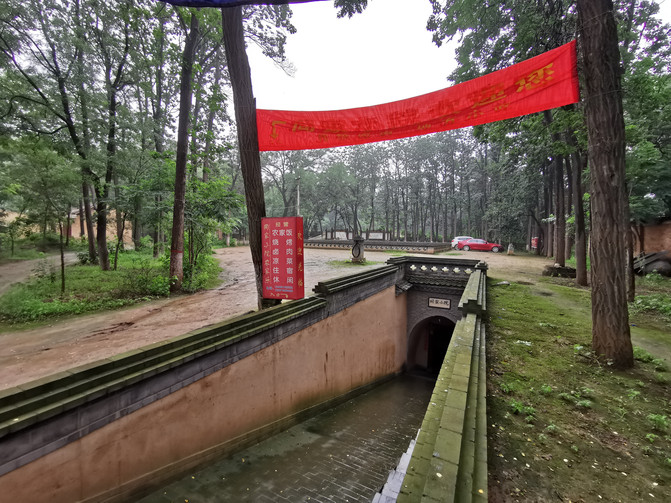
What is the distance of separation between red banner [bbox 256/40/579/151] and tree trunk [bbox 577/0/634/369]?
1.58 ft

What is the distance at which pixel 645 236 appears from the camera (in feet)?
43.4

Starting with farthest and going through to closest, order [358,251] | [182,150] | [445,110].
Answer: [358,251] < [182,150] < [445,110]

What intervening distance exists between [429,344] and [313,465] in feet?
30.2

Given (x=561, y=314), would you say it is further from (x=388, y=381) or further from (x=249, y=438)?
(x=249, y=438)

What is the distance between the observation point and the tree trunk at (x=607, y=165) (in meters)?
3.53

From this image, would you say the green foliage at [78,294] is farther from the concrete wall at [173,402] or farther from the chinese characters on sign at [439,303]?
the chinese characters on sign at [439,303]

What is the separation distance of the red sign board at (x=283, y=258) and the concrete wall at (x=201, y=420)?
0.88 metres

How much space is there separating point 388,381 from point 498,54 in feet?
36.4

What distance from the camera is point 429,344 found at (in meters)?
12.2

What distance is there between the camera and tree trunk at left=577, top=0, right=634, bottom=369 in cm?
353

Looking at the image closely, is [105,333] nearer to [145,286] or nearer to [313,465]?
[145,286]

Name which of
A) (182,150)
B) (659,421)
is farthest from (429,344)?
(182,150)

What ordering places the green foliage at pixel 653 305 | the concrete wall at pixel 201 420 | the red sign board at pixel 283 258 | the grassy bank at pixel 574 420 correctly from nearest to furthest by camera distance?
the grassy bank at pixel 574 420 → the concrete wall at pixel 201 420 → the red sign board at pixel 283 258 → the green foliage at pixel 653 305

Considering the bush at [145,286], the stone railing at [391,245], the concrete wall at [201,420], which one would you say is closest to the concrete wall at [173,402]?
the concrete wall at [201,420]
